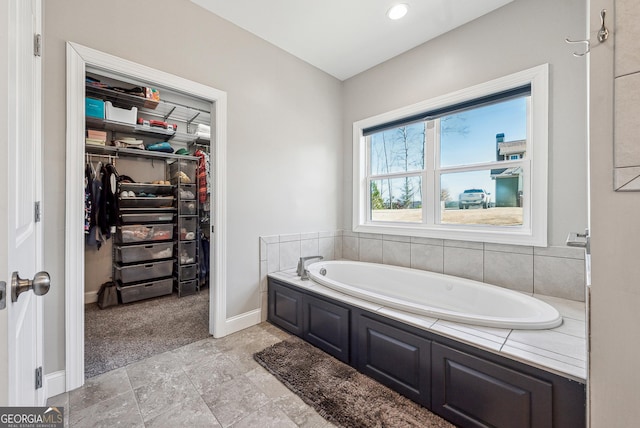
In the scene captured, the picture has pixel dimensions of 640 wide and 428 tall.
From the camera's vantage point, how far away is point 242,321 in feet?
8.04

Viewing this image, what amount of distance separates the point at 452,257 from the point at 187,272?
124 inches

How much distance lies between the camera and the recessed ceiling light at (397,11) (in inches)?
82.4

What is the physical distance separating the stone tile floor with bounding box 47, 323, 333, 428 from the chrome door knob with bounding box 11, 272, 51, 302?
3.81 feet

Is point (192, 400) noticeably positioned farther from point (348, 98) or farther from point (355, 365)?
point (348, 98)

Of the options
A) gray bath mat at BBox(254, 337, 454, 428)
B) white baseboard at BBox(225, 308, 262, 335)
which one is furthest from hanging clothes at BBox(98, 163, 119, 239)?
gray bath mat at BBox(254, 337, 454, 428)

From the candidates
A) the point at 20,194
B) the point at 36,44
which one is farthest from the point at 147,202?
the point at 20,194

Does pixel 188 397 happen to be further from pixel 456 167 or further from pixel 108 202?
pixel 456 167

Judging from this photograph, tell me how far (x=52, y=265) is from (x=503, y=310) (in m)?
2.97

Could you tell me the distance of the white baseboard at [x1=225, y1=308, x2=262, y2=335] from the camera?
2357mm

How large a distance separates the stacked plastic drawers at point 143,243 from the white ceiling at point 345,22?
2.27 metres

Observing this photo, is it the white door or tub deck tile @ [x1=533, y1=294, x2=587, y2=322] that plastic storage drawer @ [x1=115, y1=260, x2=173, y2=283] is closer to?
the white door

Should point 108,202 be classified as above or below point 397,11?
below

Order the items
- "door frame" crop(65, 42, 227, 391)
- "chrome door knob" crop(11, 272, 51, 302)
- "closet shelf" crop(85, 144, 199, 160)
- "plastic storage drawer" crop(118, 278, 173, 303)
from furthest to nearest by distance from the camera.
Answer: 1. "plastic storage drawer" crop(118, 278, 173, 303)
2. "closet shelf" crop(85, 144, 199, 160)
3. "door frame" crop(65, 42, 227, 391)
4. "chrome door knob" crop(11, 272, 51, 302)

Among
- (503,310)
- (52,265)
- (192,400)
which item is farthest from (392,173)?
(52,265)
